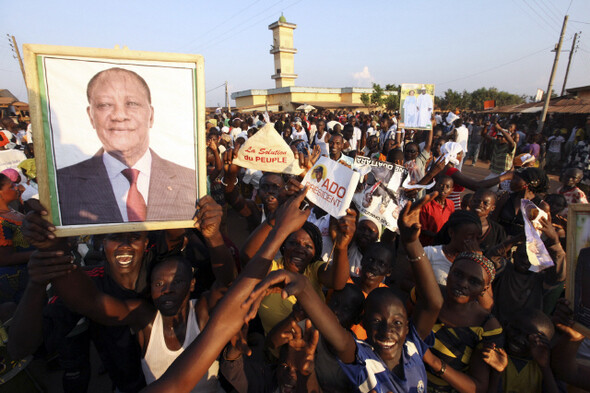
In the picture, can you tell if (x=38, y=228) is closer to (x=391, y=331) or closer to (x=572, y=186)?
(x=391, y=331)

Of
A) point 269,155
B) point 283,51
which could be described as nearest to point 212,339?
point 269,155

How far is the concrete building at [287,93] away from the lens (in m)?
45.0

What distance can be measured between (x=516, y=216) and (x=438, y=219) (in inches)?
41.6

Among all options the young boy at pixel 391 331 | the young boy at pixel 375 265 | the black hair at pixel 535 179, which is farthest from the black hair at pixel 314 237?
the black hair at pixel 535 179

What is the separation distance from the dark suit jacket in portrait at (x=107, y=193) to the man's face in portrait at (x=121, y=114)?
10 centimetres

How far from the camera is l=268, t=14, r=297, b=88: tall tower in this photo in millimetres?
55781

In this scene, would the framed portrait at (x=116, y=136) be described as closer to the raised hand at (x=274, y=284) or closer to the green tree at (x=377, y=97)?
the raised hand at (x=274, y=284)

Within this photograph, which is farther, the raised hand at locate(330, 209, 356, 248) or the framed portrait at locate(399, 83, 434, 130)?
the framed portrait at locate(399, 83, 434, 130)

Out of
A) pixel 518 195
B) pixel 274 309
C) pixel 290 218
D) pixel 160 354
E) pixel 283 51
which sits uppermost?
pixel 283 51

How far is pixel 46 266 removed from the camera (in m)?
1.61

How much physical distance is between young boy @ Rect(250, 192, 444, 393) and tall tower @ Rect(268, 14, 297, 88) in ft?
190

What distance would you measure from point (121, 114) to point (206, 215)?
767 millimetres

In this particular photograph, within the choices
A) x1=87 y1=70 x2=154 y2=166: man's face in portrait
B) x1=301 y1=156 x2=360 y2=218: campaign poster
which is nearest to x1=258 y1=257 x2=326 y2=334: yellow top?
x1=301 y1=156 x2=360 y2=218: campaign poster

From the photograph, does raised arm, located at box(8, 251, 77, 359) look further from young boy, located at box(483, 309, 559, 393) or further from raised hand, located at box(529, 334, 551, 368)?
raised hand, located at box(529, 334, 551, 368)
